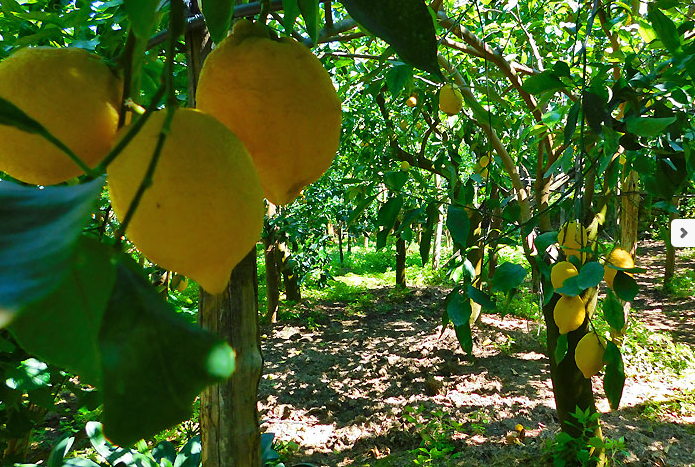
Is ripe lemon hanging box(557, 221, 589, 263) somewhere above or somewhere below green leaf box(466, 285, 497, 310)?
above

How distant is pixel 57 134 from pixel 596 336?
143 cm

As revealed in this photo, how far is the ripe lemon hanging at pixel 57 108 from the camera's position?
31 cm

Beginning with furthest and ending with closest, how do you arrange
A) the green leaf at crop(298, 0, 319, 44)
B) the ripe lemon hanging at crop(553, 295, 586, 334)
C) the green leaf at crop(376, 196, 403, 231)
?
the green leaf at crop(376, 196, 403, 231), the ripe lemon hanging at crop(553, 295, 586, 334), the green leaf at crop(298, 0, 319, 44)

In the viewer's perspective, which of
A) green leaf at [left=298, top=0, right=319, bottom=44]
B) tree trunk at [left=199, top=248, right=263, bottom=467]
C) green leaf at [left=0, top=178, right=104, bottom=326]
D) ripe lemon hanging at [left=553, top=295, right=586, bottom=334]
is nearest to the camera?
green leaf at [left=0, top=178, right=104, bottom=326]

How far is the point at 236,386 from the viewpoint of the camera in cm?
66

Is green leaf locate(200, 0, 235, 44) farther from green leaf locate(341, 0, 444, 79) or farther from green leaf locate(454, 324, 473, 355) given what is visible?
green leaf locate(454, 324, 473, 355)

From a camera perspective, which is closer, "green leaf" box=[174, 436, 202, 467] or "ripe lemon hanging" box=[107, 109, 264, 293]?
"ripe lemon hanging" box=[107, 109, 264, 293]

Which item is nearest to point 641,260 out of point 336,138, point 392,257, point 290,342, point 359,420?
point 392,257

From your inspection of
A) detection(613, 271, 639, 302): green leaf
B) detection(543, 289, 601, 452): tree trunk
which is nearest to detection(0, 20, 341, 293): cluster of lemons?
detection(613, 271, 639, 302): green leaf

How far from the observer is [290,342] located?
5422 mm

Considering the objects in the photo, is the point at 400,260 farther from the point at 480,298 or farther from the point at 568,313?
the point at 480,298

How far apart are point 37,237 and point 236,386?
562 mm

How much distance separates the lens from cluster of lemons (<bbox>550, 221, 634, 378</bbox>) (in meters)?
1.24

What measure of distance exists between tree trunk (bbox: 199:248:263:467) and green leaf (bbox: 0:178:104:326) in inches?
17.8
